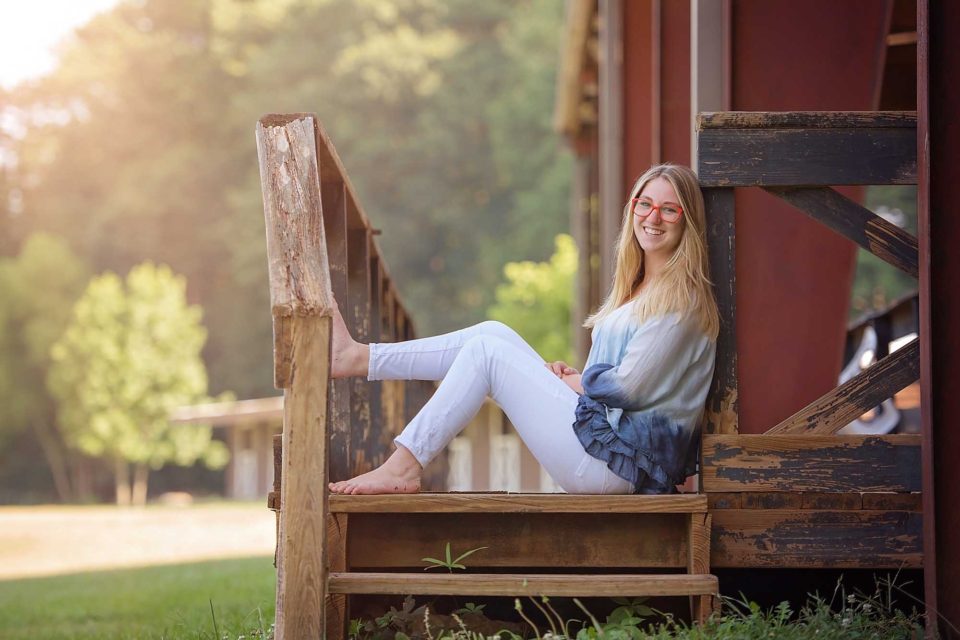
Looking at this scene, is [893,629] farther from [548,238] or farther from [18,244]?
[18,244]

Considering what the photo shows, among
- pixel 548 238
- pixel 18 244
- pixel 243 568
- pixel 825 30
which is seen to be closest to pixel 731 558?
pixel 825 30

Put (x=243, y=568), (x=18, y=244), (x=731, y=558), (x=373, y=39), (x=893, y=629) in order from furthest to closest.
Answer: (x=18, y=244), (x=373, y=39), (x=243, y=568), (x=731, y=558), (x=893, y=629)

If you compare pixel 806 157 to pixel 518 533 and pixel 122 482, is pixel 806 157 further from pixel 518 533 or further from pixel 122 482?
pixel 122 482

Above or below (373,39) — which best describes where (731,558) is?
below

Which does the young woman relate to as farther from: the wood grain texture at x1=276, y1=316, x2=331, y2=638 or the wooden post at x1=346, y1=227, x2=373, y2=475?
the wooden post at x1=346, y1=227, x2=373, y2=475

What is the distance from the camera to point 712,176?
3.47 metres

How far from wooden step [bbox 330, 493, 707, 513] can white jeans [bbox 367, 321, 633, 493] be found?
17 cm

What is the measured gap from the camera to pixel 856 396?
354 centimetres

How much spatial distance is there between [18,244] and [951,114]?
42.0m

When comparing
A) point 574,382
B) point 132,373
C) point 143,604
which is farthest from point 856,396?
point 132,373

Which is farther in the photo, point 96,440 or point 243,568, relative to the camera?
point 96,440

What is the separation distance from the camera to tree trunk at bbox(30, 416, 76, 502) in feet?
127

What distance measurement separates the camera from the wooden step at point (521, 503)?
327 centimetres

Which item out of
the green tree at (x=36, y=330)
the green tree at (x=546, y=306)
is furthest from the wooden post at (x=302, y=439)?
the green tree at (x=36, y=330)
